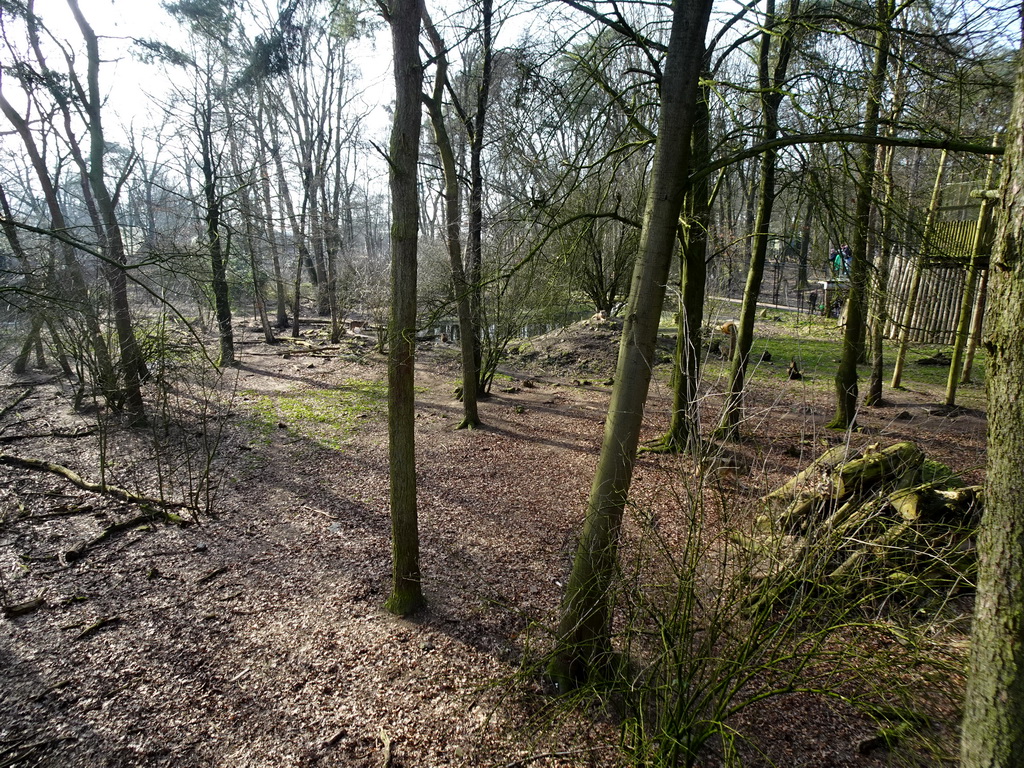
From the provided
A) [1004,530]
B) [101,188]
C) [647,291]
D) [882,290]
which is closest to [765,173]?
[882,290]

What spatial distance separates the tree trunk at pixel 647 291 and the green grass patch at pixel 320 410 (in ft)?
21.3

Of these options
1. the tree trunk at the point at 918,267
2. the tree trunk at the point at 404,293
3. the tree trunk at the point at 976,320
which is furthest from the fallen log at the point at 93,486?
the tree trunk at the point at 976,320

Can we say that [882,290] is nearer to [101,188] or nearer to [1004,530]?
[1004,530]

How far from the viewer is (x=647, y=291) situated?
343 centimetres

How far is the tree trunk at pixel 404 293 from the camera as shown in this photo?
13.1ft

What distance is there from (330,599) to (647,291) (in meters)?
4.00

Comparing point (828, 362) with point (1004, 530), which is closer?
point (1004, 530)

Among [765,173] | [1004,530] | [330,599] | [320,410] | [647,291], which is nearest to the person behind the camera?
[1004,530]

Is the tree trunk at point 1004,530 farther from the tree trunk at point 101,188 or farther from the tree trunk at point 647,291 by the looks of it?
the tree trunk at point 101,188

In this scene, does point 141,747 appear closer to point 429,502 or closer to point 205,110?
point 429,502

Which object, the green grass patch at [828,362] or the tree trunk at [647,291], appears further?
the green grass patch at [828,362]

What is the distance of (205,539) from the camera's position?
6137 mm

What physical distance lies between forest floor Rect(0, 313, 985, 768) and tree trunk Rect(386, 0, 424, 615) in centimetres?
62

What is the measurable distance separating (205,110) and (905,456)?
17.9 meters
